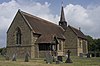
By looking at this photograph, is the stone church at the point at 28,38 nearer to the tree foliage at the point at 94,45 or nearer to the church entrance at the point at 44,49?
the church entrance at the point at 44,49

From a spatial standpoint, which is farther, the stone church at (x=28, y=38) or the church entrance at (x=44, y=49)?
the stone church at (x=28, y=38)

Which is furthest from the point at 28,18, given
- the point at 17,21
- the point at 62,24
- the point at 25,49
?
the point at 62,24

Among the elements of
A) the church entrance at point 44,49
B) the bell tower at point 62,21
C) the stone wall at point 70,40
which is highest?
the bell tower at point 62,21

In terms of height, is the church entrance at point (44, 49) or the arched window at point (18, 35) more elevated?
the arched window at point (18, 35)

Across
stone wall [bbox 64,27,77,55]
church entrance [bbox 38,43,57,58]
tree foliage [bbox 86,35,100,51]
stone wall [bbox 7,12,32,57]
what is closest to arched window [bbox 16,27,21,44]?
stone wall [bbox 7,12,32,57]

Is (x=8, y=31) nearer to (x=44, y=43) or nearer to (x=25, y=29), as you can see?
(x=25, y=29)

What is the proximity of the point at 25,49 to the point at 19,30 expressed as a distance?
473 centimetres

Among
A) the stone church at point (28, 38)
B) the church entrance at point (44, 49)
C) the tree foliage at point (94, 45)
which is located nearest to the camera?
the church entrance at point (44, 49)

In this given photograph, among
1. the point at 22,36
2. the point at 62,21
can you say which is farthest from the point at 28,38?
the point at 62,21

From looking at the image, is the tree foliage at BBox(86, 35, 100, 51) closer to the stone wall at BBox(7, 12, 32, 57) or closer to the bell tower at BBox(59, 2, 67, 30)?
the bell tower at BBox(59, 2, 67, 30)

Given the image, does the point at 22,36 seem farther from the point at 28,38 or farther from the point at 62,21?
the point at 62,21

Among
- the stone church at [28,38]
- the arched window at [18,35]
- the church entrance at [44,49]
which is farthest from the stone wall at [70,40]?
the arched window at [18,35]

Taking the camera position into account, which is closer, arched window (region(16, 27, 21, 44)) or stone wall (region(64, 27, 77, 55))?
arched window (region(16, 27, 21, 44))

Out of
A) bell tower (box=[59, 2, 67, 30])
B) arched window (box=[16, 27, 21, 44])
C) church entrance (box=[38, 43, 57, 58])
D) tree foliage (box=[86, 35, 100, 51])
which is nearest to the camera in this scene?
church entrance (box=[38, 43, 57, 58])
